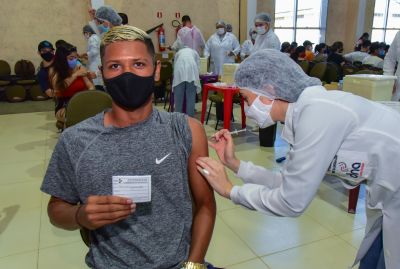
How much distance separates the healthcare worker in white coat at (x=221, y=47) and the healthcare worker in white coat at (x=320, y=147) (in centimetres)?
560

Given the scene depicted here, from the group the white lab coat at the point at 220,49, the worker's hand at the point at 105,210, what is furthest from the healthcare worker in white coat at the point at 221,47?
Answer: the worker's hand at the point at 105,210

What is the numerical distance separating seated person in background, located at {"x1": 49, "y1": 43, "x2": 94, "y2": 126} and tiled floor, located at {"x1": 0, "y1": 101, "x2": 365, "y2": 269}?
113cm

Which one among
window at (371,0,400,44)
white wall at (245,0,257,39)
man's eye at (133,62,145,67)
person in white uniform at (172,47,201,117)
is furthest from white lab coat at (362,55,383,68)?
man's eye at (133,62,145,67)

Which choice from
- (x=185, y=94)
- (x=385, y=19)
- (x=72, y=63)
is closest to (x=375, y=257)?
(x=72, y=63)

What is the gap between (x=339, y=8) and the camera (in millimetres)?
10500

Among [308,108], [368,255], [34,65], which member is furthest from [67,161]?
[34,65]

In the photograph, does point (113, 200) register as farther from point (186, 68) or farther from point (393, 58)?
point (186, 68)

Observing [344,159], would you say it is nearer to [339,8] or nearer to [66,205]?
[66,205]

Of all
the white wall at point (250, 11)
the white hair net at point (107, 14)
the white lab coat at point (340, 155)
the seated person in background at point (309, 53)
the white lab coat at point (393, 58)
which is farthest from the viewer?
the white wall at point (250, 11)

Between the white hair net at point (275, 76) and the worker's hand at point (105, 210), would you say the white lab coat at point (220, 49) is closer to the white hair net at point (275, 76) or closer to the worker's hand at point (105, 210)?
the white hair net at point (275, 76)

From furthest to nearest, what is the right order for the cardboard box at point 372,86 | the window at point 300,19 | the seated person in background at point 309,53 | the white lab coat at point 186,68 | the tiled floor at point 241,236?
the window at point 300,19, the seated person in background at point 309,53, the white lab coat at point 186,68, the cardboard box at point 372,86, the tiled floor at point 241,236

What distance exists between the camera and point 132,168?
99 cm

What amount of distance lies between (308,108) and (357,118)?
0.49 ft

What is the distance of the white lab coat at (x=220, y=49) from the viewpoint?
6.77 m
